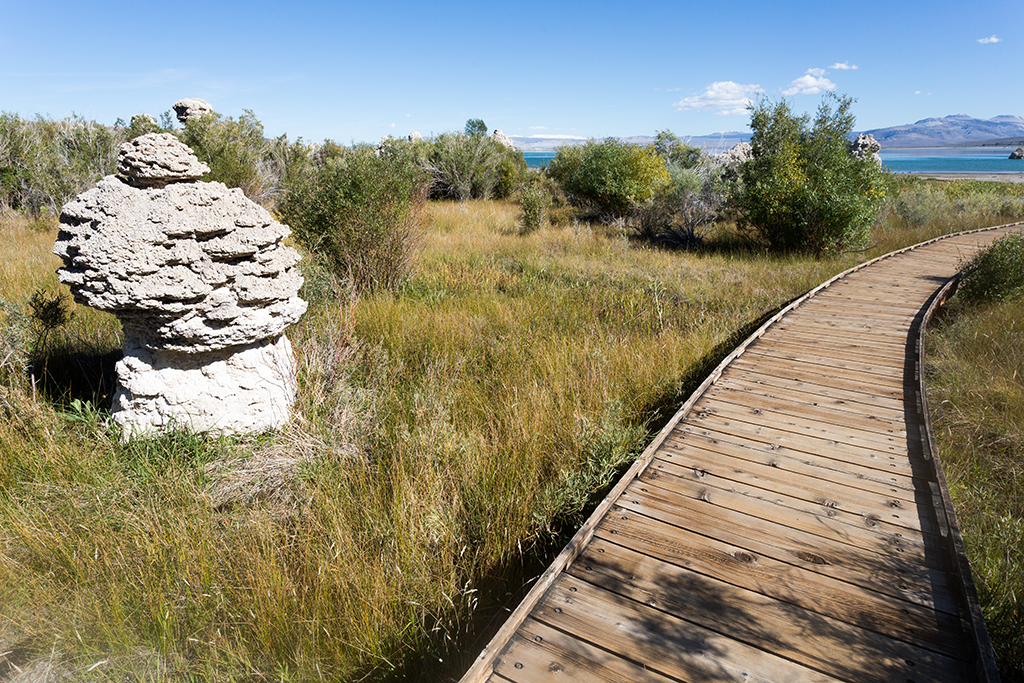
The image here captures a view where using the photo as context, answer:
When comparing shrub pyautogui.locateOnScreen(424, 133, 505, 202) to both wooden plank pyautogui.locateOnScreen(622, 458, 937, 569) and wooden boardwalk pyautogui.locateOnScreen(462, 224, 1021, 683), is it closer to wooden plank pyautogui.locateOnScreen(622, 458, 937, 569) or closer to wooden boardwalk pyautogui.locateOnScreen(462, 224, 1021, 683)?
wooden boardwalk pyautogui.locateOnScreen(462, 224, 1021, 683)

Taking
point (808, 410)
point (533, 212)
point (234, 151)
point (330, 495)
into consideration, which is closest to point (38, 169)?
point (234, 151)

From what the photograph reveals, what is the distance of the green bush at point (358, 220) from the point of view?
7121 mm

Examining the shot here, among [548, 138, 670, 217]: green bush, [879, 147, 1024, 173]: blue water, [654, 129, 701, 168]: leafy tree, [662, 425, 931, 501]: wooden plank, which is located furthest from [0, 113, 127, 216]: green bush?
[879, 147, 1024, 173]: blue water

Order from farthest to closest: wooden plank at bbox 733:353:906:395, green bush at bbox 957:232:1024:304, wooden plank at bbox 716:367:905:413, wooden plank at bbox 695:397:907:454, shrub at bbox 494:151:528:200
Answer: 1. shrub at bbox 494:151:528:200
2. green bush at bbox 957:232:1024:304
3. wooden plank at bbox 733:353:906:395
4. wooden plank at bbox 716:367:905:413
5. wooden plank at bbox 695:397:907:454

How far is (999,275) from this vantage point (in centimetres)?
740

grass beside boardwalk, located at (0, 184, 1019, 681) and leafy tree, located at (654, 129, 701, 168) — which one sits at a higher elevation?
leafy tree, located at (654, 129, 701, 168)

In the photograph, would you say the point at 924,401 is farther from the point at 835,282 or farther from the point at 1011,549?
the point at 835,282

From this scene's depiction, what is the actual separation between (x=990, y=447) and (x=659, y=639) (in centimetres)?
373

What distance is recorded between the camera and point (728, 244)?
12.6m

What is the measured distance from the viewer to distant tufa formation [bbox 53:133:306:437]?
3.20 m

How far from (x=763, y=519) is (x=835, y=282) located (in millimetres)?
7417

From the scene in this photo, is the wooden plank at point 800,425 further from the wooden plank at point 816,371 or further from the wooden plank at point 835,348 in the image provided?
the wooden plank at point 835,348

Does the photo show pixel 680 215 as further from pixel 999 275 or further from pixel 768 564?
pixel 768 564

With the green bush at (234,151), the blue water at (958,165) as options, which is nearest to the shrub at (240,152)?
the green bush at (234,151)
